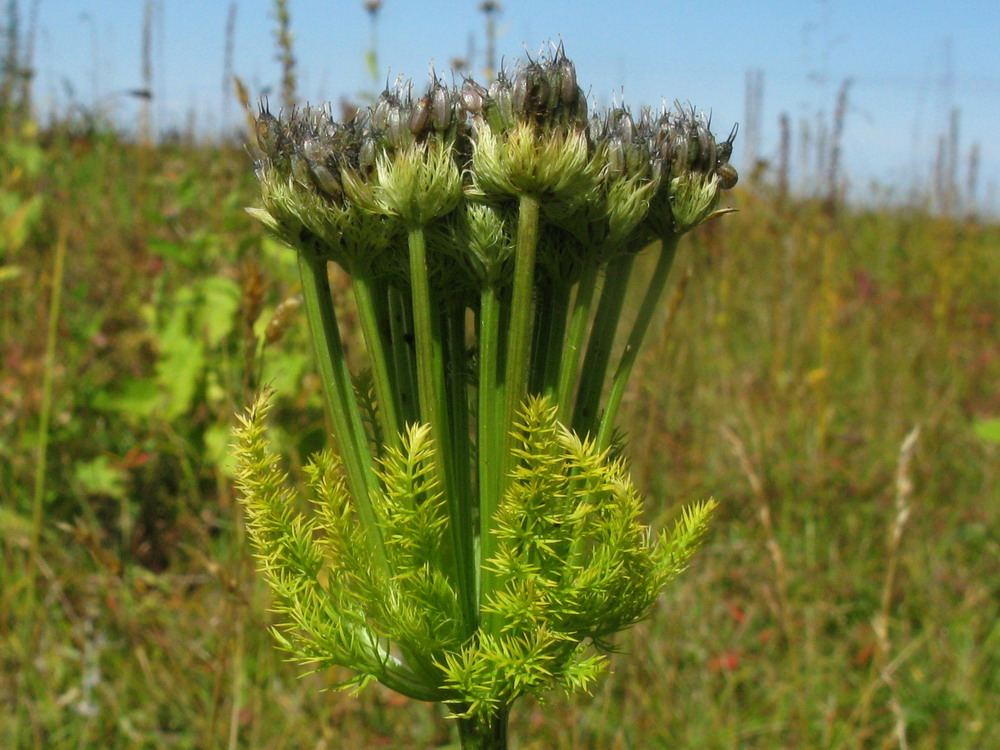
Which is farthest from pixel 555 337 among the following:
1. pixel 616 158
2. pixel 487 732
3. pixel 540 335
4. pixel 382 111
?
pixel 487 732

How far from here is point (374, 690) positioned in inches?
112

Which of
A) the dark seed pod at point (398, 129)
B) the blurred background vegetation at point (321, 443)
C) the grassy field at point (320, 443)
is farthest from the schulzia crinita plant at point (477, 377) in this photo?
the grassy field at point (320, 443)

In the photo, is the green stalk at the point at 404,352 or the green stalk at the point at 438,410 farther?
Result: the green stalk at the point at 404,352

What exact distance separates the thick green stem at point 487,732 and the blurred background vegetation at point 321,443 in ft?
2.32

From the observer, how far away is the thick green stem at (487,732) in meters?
1.17

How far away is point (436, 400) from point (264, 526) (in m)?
0.29

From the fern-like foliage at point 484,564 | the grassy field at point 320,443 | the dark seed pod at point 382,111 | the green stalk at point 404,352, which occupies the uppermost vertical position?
the dark seed pod at point 382,111

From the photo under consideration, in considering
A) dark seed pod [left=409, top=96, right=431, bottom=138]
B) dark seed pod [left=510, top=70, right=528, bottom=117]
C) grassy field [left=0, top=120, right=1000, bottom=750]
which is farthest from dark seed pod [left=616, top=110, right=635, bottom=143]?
grassy field [left=0, top=120, right=1000, bottom=750]

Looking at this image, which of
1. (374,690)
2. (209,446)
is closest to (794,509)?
(374,690)

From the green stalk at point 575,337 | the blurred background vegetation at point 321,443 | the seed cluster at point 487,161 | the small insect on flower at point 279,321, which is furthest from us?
the blurred background vegetation at point 321,443

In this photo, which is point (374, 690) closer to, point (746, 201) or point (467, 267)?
point (467, 267)

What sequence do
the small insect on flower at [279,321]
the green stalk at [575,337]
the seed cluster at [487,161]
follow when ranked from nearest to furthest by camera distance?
the seed cluster at [487,161]
the green stalk at [575,337]
the small insect on flower at [279,321]

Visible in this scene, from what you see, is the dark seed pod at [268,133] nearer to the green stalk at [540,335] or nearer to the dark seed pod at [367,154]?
the dark seed pod at [367,154]

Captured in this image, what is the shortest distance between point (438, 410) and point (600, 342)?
0.26 metres
